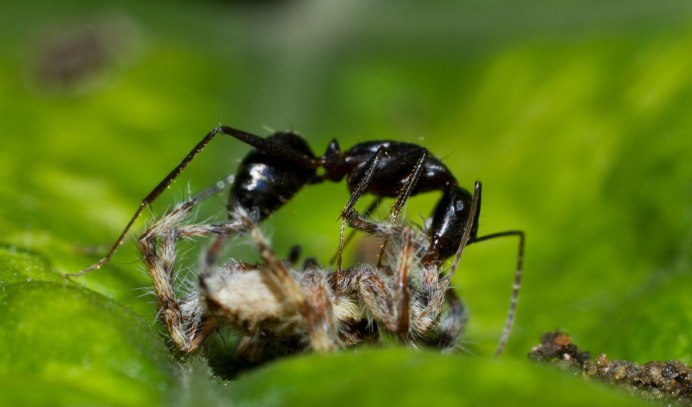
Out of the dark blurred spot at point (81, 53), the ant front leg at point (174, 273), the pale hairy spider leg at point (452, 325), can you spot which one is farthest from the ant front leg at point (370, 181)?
the dark blurred spot at point (81, 53)

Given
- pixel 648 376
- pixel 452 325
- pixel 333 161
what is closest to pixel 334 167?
pixel 333 161

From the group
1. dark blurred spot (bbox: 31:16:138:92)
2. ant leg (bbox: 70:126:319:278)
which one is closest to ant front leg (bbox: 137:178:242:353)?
ant leg (bbox: 70:126:319:278)

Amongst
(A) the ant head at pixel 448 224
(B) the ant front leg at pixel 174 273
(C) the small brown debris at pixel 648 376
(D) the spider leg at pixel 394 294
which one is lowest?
(B) the ant front leg at pixel 174 273

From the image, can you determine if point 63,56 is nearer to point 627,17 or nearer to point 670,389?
point 627,17

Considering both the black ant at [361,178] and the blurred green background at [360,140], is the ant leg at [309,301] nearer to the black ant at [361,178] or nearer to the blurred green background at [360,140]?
the blurred green background at [360,140]

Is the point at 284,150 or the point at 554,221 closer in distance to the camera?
the point at 284,150

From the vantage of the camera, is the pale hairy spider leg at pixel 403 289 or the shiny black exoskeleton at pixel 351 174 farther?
the shiny black exoskeleton at pixel 351 174

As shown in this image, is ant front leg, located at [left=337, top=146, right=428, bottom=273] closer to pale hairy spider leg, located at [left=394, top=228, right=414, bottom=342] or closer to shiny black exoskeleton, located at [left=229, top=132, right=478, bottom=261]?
shiny black exoskeleton, located at [left=229, top=132, right=478, bottom=261]

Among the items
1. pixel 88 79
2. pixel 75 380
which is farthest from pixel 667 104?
pixel 88 79
